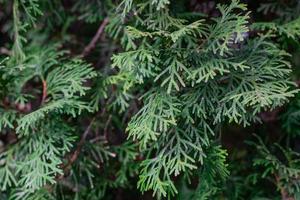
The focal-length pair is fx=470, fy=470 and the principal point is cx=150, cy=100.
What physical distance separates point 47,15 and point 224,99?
0.73 metres

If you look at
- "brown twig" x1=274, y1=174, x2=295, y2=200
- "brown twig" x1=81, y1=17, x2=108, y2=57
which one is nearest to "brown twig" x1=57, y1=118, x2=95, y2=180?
"brown twig" x1=81, y1=17, x2=108, y2=57

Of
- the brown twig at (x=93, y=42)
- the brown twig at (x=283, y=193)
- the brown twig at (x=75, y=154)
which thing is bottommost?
the brown twig at (x=283, y=193)

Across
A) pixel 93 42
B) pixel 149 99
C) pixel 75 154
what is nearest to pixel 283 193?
pixel 149 99

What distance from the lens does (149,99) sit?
1.13m

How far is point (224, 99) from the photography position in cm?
109

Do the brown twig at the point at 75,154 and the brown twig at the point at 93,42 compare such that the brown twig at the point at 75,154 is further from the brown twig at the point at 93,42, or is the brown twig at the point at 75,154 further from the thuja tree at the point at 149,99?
the brown twig at the point at 93,42

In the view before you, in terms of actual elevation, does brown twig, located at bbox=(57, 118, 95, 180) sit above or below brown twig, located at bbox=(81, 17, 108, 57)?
below

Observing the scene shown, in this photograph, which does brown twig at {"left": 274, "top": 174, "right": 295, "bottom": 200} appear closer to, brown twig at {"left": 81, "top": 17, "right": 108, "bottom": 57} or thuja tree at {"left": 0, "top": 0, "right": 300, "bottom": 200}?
thuja tree at {"left": 0, "top": 0, "right": 300, "bottom": 200}

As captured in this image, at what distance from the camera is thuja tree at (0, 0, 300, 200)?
3.57 ft

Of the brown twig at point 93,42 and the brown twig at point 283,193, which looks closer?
the brown twig at point 283,193

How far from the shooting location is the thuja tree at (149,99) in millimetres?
1088

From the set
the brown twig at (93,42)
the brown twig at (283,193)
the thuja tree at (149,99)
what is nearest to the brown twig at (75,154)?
the thuja tree at (149,99)

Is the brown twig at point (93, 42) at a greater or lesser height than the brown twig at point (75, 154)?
greater

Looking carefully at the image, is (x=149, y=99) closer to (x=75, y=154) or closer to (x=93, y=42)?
(x=75, y=154)
